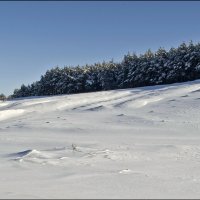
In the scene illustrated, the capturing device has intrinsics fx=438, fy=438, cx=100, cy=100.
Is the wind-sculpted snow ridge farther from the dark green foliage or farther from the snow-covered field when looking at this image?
the dark green foliage

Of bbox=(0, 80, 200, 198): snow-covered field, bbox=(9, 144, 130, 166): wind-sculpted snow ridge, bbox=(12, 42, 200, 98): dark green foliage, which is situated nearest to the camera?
bbox=(0, 80, 200, 198): snow-covered field

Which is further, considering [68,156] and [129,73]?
[129,73]

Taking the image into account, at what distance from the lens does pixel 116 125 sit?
17375mm

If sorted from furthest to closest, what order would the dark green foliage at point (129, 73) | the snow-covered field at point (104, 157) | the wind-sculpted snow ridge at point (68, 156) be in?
the dark green foliage at point (129, 73) → the wind-sculpted snow ridge at point (68, 156) → the snow-covered field at point (104, 157)

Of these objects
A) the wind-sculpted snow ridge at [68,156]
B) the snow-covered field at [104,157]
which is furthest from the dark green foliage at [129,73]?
the wind-sculpted snow ridge at [68,156]

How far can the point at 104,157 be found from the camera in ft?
31.3

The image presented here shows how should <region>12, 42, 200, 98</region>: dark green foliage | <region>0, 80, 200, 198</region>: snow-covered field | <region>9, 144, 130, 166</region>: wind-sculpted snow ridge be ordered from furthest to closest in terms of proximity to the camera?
<region>12, 42, 200, 98</region>: dark green foliage, <region>9, 144, 130, 166</region>: wind-sculpted snow ridge, <region>0, 80, 200, 198</region>: snow-covered field

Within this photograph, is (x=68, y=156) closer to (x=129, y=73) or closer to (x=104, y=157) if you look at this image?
(x=104, y=157)

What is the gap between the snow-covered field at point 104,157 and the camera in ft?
20.5

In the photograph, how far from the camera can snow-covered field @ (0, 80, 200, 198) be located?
6.25 metres

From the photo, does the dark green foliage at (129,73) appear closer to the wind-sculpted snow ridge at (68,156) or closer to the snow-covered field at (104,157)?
the snow-covered field at (104,157)

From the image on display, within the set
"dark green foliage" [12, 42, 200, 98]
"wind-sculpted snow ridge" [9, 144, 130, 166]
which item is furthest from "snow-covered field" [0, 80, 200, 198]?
"dark green foliage" [12, 42, 200, 98]

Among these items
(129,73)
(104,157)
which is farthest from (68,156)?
(129,73)

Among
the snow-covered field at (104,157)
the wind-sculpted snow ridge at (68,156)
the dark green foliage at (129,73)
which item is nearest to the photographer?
the snow-covered field at (104,157)
